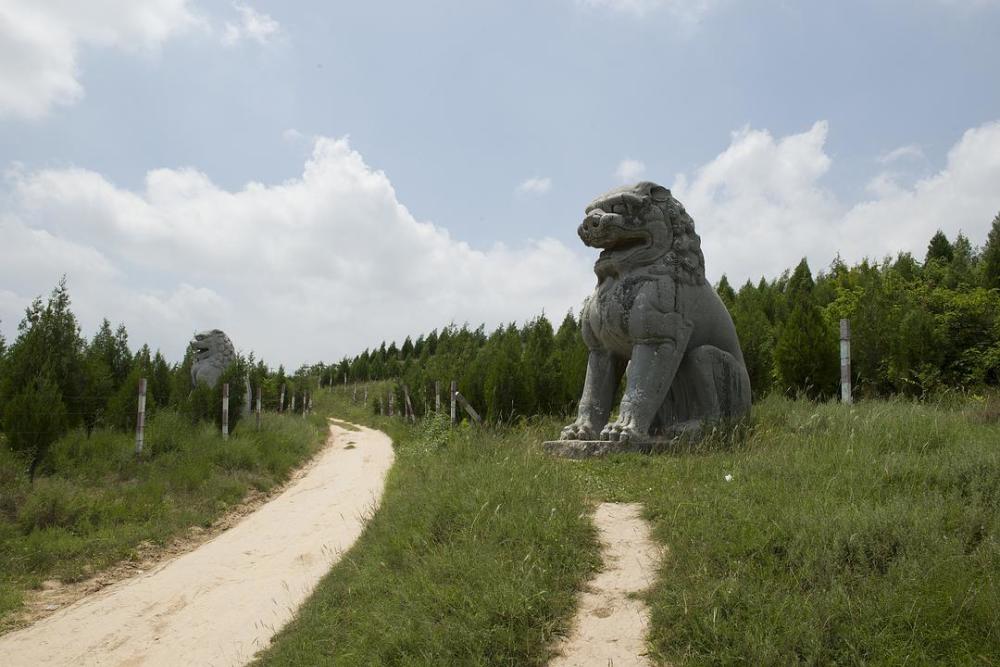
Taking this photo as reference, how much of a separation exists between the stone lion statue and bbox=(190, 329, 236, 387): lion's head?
1292cm

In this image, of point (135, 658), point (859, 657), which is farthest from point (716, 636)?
point (135, 658)

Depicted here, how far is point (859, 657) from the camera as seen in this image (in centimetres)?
264

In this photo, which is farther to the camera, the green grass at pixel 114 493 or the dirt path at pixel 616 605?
the green grass at pixel 114 493

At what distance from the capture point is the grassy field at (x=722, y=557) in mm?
2787

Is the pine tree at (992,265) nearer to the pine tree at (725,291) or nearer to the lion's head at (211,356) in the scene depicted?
the pine tree at (725,291)

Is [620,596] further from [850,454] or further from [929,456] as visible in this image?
[929,456]

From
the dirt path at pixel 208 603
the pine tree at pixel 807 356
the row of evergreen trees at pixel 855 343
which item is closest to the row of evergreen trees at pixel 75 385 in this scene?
the dirt path at pixel 208 603

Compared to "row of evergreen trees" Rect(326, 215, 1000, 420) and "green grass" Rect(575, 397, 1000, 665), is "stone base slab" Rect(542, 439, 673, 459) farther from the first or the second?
"row of evergreen trees" Rect(326, 215, 1000, 420)

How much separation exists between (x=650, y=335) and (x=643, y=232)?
0.94 meters

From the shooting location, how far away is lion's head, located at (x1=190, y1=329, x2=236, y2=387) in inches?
658

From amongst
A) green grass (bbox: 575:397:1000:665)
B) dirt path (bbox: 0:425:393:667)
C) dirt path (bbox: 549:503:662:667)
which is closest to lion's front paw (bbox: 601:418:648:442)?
green grass (bbox: 575:397:1000:665)

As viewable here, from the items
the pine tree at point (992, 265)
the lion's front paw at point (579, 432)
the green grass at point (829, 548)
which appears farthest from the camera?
the pine tree at point (992, 265)

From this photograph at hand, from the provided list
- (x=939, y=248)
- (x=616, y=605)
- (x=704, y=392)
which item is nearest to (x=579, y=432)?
(x=704, y=392)

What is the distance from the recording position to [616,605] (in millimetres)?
3387
